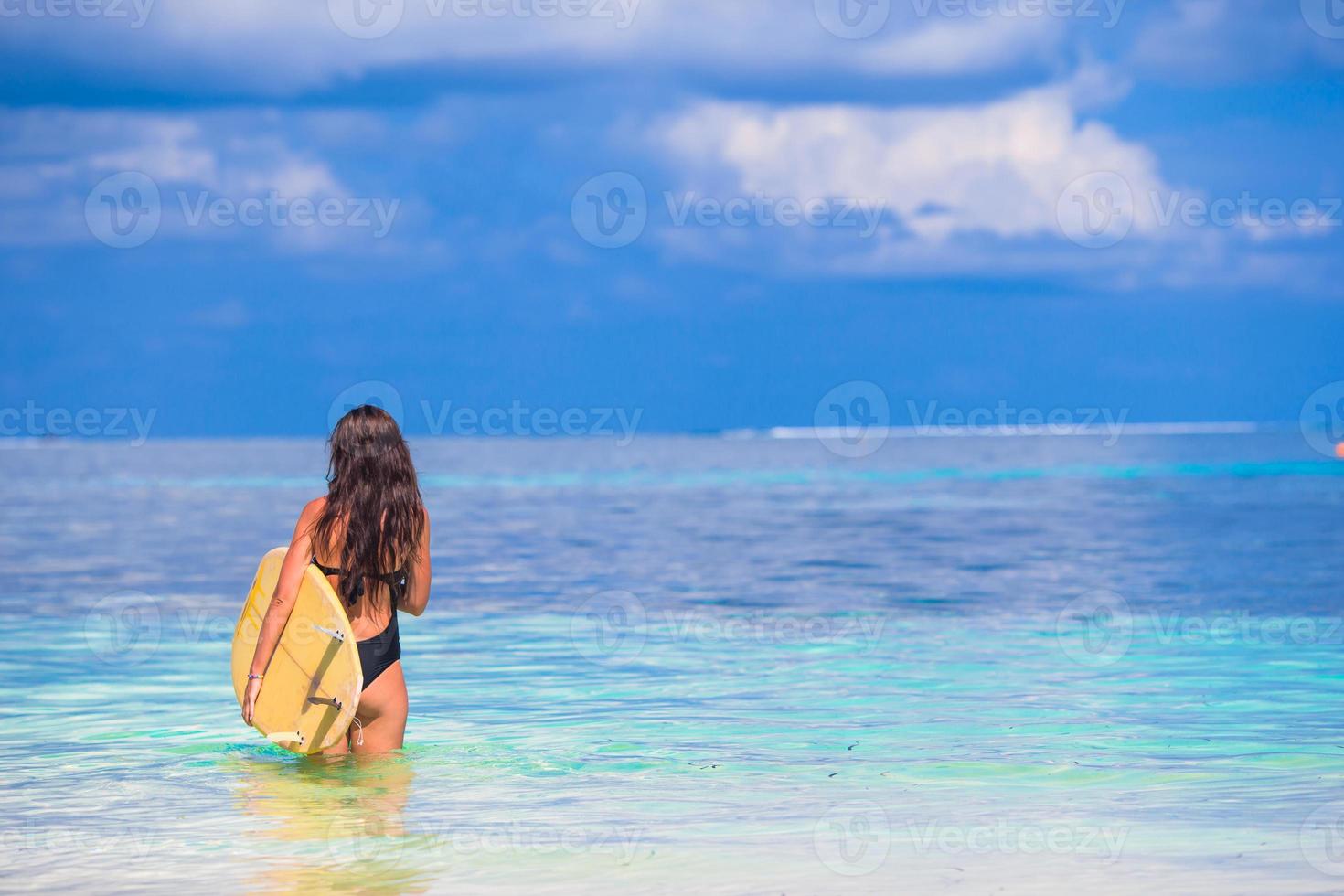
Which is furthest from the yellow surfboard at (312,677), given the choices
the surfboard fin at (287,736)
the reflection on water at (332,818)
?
the reflection on water at (332,818)

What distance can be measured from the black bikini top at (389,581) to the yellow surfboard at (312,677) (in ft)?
0.19

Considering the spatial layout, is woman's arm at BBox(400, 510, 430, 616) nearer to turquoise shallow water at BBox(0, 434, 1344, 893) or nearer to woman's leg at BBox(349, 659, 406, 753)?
woman's leg at BBox(349, 659, 406, 753)

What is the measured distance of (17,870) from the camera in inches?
235

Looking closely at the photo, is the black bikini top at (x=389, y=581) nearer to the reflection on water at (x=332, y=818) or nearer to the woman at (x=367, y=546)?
the woman at (x=367, y=546)

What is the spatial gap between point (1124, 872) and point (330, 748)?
4060 millimetres

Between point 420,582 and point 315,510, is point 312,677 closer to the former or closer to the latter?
point 420,582

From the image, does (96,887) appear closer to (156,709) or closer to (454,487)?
(156,709)

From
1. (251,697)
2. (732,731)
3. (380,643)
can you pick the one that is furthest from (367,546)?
(732,731)

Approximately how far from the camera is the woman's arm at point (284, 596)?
279 inches

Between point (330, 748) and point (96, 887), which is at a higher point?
point (330, 748)

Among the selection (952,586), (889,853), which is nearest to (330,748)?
(889,853)

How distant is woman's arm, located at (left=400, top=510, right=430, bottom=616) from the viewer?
7219 mm

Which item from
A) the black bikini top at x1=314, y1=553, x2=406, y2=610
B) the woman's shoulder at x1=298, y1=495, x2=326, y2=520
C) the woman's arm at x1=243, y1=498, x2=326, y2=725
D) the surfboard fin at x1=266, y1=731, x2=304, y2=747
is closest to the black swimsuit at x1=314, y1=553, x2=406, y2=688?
the black bikini top at x1=314, y1=553, x2=406, y2=610

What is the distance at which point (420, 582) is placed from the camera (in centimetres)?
728
